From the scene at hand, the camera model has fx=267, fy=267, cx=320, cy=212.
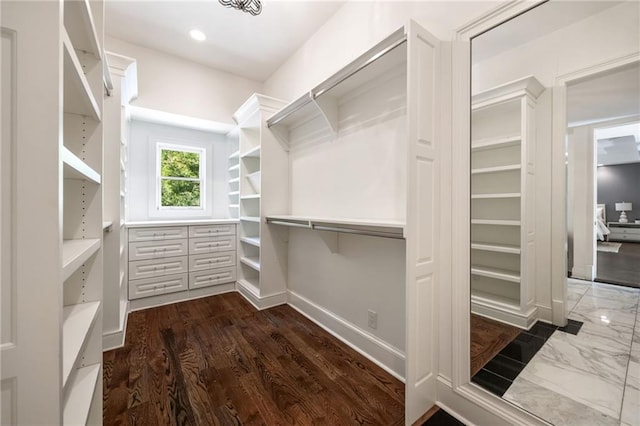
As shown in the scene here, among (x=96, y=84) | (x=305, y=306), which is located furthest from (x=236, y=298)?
(x=96, y=84)

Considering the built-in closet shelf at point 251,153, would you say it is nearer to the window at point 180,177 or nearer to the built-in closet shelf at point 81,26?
the window at point 180,177

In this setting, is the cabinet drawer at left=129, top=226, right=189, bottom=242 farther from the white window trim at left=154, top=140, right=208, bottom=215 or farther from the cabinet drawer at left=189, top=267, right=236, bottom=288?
the white window trim at left=154, top=140, right=208, bottom=215

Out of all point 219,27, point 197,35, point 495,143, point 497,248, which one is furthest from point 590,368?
point 197,35

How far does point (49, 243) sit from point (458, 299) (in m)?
1.75

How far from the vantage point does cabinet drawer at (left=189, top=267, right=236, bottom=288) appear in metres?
3.37

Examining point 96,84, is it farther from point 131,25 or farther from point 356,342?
point 356,342

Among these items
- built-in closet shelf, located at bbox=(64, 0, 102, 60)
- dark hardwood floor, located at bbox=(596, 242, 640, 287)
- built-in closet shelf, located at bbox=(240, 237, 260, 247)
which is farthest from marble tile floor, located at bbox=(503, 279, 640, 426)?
built-in closet shelf, located at bbox=(240, 237, 260, 247)

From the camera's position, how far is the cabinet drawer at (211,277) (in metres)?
A: 3.37

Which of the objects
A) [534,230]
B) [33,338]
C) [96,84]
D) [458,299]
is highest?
[96,84]

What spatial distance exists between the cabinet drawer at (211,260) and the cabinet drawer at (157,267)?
0.08 m

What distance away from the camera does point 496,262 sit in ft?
4.73

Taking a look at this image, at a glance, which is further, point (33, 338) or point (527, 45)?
point (527, 45)

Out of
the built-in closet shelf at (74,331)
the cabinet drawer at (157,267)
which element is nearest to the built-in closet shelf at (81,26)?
the built-in closet shelf at (74,331)

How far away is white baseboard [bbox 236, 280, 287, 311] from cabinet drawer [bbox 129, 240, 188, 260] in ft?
3.00
